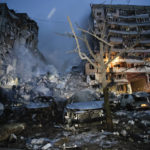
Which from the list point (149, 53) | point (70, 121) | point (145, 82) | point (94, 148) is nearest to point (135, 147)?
point (94, 148)

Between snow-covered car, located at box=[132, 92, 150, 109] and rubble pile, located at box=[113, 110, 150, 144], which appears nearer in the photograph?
rubble pile, located at box=[113, 110, 150, 144]

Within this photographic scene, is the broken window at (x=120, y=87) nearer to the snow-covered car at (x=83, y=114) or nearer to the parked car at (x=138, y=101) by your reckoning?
the parked car at (x=138, y=101)

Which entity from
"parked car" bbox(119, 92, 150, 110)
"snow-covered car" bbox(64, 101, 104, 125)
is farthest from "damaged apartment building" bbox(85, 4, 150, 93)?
"snow-covered car" bbox(64, 101, 104, 125)

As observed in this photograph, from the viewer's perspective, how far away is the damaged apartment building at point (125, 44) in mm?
25953

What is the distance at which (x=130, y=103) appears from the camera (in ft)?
32.9

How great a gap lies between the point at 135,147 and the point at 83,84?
20769 millimetres

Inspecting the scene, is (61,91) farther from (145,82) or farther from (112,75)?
(145,82)

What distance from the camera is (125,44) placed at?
3216 centimetres

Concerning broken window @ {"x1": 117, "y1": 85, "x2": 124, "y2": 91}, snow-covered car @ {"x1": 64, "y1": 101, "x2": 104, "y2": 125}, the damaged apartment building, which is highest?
the damaged apartment building

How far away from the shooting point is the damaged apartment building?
26.0 meters

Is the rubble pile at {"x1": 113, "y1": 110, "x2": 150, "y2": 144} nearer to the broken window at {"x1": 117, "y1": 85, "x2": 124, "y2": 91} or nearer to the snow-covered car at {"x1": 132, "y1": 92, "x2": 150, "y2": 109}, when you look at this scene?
the snow-covered car at {"x1": 132, "y1": 92, "x2": 150, "y2": 109}

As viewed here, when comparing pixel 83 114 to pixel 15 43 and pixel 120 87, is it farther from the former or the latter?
pixel 15 43

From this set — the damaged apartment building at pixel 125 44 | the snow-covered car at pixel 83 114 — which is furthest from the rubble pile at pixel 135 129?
the damaged apartment building at pixel 125 44

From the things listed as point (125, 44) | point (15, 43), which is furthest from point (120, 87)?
point (15, 43)
